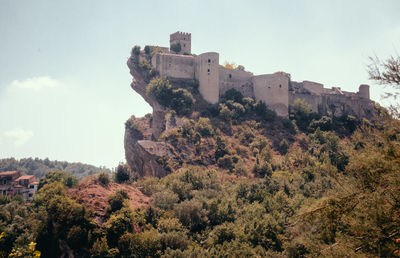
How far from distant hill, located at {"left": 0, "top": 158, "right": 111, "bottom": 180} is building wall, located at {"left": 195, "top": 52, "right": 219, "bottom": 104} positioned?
7977cm

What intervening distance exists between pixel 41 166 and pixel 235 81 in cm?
9139

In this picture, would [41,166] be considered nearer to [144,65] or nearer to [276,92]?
[144,65]

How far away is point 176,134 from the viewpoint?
3538 centimetres

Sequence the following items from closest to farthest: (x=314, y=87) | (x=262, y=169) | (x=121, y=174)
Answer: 1. (x=121, y=174)
2. (x=262, y=169)
3. (x=314, y=87)

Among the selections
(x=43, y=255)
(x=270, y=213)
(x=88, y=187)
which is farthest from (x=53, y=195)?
(x=270, y=213)

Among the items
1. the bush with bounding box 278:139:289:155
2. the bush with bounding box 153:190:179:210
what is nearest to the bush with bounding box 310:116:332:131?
the bush with bounding box 278:139:289:155

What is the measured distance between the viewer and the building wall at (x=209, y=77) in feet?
135

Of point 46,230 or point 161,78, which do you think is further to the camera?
point 161,78

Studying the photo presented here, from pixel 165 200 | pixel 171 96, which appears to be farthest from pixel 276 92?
pixel 165 200

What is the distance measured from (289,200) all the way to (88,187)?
12518mm

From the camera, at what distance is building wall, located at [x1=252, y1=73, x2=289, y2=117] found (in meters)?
42.4

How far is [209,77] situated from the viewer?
1618 inches

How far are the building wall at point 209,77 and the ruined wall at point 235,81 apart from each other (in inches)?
53.7

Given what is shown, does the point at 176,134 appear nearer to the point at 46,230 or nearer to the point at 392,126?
the point at 46,230
